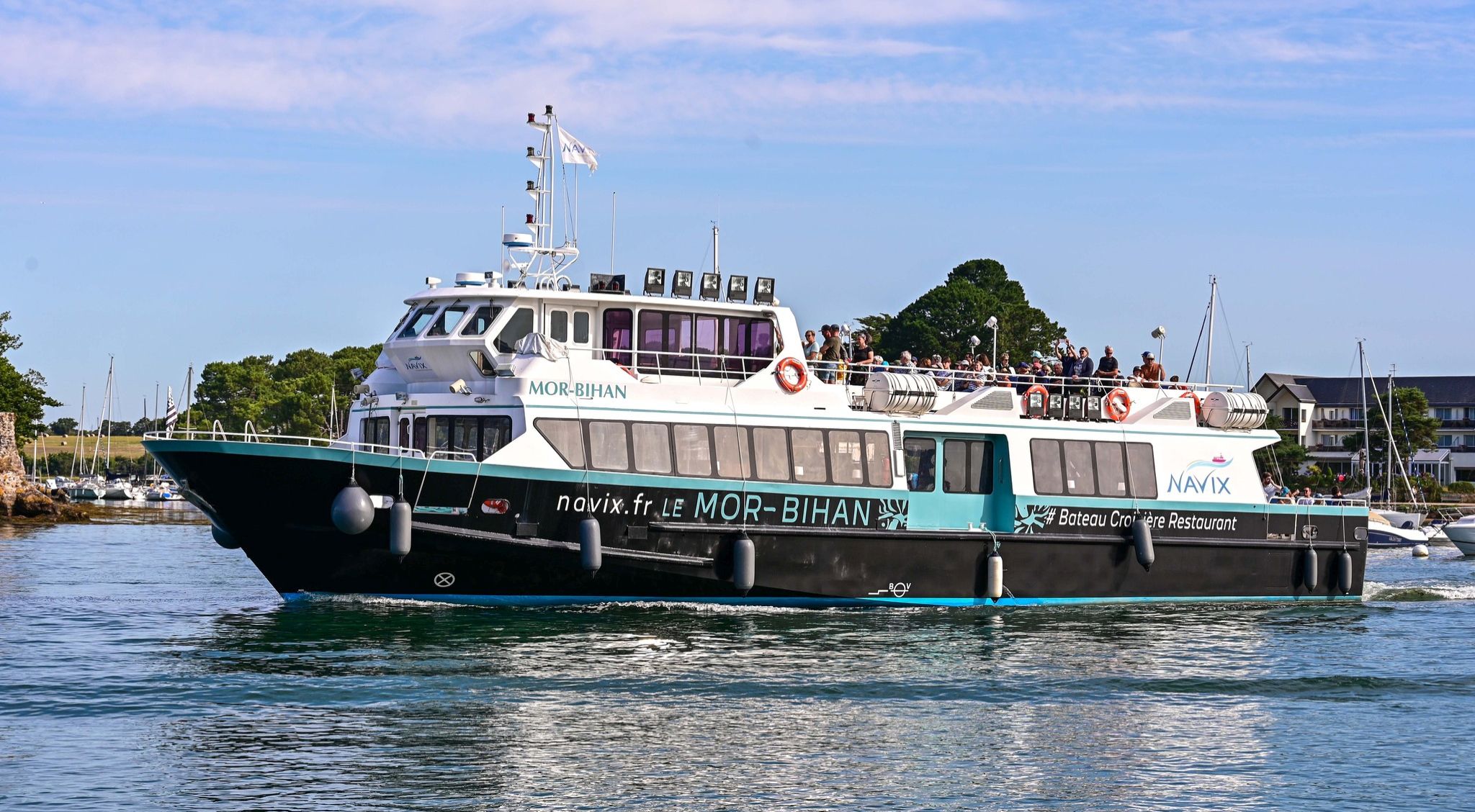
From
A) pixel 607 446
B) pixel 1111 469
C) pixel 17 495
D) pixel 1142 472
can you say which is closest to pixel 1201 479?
pixel 1142 472

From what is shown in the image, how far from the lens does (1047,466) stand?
2552cm

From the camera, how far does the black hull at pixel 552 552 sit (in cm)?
2109

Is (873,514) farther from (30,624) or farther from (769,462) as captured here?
(30,624)

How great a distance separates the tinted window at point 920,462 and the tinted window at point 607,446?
4.54m

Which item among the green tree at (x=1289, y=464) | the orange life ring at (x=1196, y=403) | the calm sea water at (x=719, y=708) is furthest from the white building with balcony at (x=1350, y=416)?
the calm sea water at (x=719, y=708)

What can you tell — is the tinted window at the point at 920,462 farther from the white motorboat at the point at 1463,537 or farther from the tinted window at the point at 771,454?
the white motorboat at the point at 1463,537

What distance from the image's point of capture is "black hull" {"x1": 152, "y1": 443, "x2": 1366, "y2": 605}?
2109 centimetres

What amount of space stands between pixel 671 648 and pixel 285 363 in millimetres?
99889

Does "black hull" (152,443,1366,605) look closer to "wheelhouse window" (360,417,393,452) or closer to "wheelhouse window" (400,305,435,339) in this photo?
"wheelhouse window" (360,417,393,452)

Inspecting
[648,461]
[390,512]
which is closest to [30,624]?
[390,512]

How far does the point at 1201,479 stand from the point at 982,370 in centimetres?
434

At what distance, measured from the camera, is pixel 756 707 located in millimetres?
16922

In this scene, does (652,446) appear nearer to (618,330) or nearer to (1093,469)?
(618,330)

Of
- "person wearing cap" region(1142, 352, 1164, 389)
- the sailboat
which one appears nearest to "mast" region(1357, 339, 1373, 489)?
the sailboat
